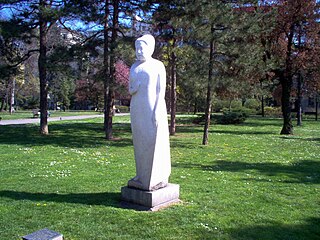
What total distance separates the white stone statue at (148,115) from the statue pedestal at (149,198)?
12cm

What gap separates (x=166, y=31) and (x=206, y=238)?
46.9ft

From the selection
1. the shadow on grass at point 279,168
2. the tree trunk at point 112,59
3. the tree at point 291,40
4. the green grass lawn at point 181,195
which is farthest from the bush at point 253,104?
the shadow on grass at point 279,168

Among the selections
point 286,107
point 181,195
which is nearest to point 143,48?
point 181,195

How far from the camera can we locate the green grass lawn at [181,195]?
5.14 meters

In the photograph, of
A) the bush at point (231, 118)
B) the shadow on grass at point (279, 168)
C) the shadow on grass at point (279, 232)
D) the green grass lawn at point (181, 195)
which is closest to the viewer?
the shadow on grass at point (279, 232)

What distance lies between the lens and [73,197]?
669 cm

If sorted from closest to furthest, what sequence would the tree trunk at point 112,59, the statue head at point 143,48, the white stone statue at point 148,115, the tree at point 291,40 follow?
the white stone statue at point 148,115 → the statue head at point 143,48 → the tree trunk at point 112,59 → the tree at point 291,40

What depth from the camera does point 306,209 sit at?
6.32 m

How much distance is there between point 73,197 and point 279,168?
646cm

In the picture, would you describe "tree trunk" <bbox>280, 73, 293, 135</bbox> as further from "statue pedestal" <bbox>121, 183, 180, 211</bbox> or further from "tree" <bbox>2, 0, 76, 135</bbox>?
"statue pedestal" <bbox>121, 183, 180, 211</bbox>

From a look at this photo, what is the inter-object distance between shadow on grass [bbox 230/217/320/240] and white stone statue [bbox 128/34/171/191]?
5.86 feet

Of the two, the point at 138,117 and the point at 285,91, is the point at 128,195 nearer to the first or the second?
the point at 138,117

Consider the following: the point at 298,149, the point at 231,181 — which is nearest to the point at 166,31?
the point at 298,149

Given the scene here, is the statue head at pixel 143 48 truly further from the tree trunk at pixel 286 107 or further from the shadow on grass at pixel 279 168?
the tree trunk at pixel 286 107
